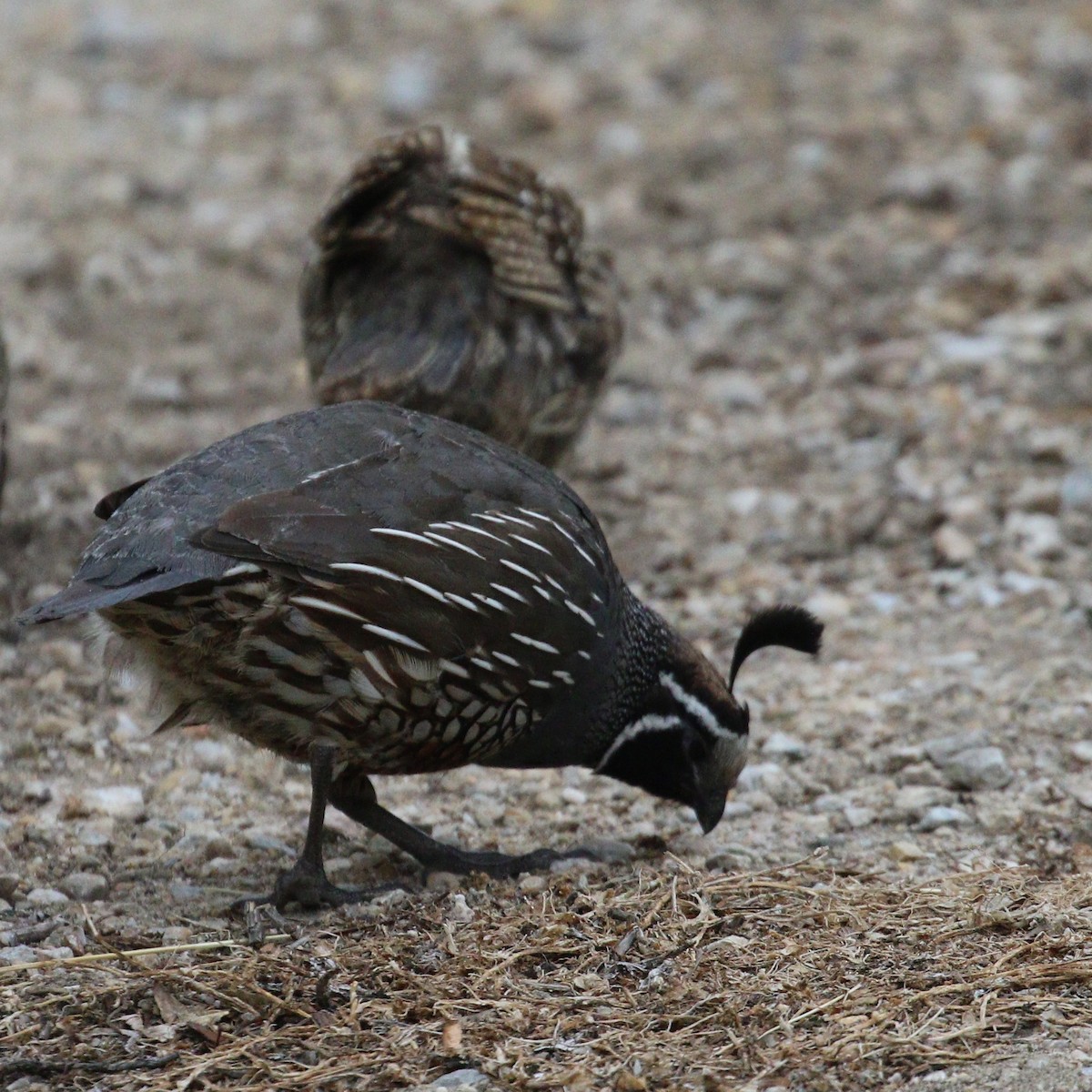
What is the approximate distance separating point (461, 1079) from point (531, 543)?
1.68 m

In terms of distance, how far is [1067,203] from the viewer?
9859mm

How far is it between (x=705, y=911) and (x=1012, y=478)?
11.9ft

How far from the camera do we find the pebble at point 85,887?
4973 millimetres

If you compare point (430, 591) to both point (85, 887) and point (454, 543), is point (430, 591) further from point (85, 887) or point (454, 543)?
point (85, 887)

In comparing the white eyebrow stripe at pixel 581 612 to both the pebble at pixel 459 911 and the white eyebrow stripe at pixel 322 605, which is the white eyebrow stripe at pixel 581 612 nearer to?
the white eyebrow stripe at pixel 322 605

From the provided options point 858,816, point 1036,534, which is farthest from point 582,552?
point 1036,534

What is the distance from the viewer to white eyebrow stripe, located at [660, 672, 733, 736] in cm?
544

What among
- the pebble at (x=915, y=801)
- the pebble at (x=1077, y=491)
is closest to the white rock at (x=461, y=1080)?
the pebble at (x=915, y=801)

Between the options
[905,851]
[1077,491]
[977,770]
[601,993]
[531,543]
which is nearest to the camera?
[601,993]

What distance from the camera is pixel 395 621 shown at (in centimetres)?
479

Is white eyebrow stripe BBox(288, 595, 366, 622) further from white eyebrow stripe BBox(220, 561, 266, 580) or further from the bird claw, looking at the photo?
the bird claw

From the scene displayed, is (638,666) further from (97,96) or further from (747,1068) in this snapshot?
(97,96)

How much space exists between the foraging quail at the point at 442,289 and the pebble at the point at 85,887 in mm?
2185

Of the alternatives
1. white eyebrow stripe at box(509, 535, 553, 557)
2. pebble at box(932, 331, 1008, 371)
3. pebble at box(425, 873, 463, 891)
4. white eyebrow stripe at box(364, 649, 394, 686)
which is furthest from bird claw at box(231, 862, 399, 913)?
pebble at box(932, 331, 1008, 371)
